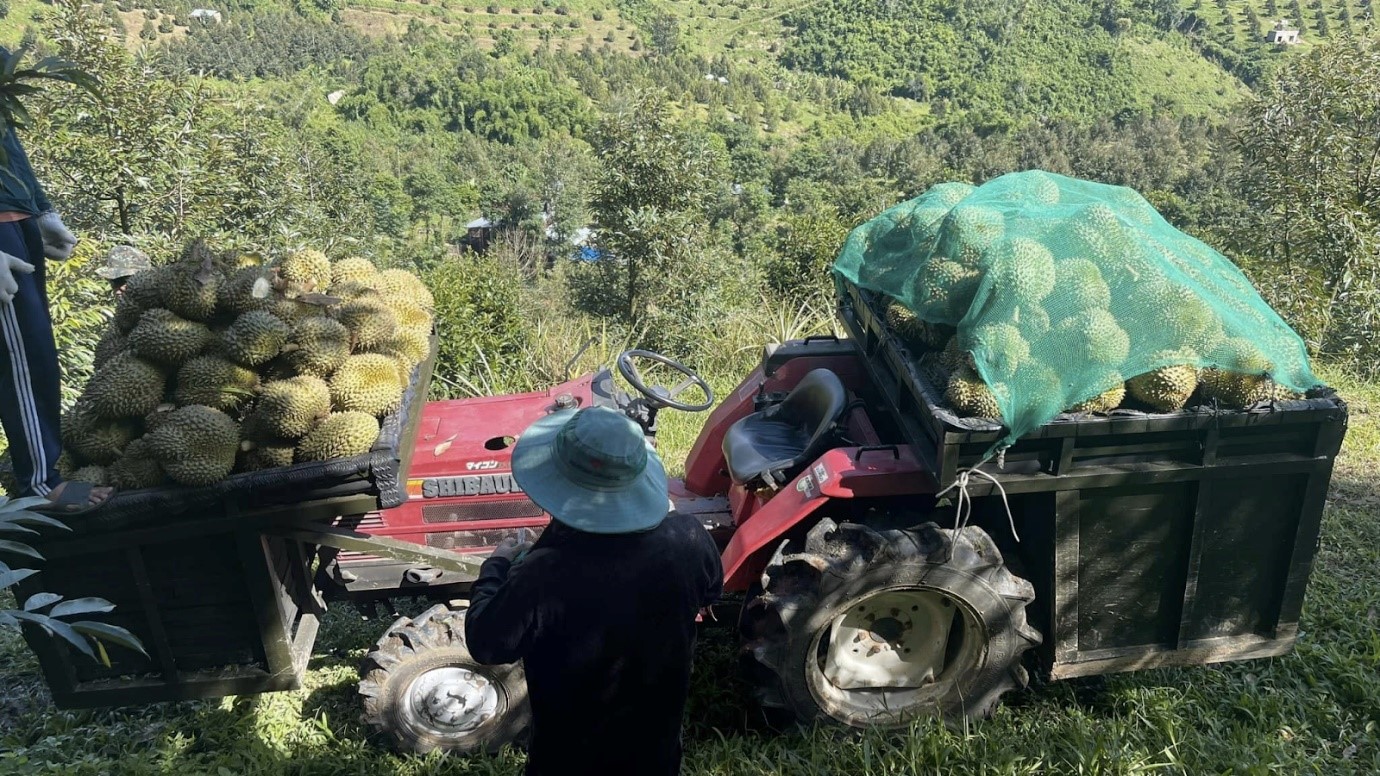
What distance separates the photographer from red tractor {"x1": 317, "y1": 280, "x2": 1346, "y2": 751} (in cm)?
304

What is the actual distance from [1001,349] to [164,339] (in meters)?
2.88

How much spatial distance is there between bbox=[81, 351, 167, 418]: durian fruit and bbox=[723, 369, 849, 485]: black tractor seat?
2170 mm

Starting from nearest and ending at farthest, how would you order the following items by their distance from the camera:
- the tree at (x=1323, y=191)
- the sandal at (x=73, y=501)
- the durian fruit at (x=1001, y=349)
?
the sandal at (x=73, y=501)
the durian fruit at (x=1001, y=349)
the tree at (x=1323, y=191)

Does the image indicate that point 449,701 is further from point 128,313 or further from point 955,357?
point 955,357

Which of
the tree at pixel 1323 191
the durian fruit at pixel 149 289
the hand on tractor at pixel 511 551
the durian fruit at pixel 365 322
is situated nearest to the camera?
the hand on tractor at pixel 511 551

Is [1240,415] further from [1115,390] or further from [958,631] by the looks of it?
[958,631]

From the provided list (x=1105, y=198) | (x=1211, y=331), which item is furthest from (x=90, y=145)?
(x=1211, y=331)

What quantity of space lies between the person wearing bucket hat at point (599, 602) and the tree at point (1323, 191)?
7.51 m

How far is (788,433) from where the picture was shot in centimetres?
393

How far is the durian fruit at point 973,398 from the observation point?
2.97m

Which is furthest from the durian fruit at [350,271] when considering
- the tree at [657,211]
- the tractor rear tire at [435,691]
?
the tree at [657,211]

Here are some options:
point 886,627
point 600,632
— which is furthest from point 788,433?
point 600,632

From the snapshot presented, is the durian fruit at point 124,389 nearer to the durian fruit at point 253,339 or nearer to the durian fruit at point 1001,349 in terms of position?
the durian fruit at point 253,339

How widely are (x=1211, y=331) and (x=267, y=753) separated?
3.62 meters
